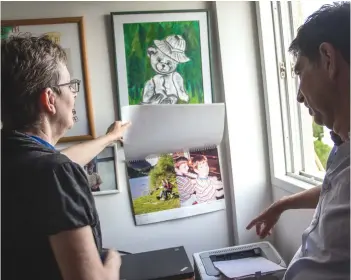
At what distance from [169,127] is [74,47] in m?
0.55

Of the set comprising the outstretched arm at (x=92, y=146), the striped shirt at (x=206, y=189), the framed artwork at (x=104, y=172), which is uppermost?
the outstretched arm at (x=92, y=146)

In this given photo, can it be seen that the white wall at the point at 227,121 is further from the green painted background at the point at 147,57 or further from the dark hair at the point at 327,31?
the dark hair at the point at 327,31

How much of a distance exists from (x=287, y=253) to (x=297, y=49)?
1.16m

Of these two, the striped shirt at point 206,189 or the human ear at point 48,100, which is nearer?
the human ear at point 48,100

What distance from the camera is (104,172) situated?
174cm

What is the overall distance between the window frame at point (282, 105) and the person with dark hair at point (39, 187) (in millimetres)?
1099

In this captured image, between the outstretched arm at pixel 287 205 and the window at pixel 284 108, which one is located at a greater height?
the window at pixel 284 108

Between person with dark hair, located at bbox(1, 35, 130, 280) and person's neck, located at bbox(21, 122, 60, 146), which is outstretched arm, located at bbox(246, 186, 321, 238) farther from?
person's neck, located at bbox(21, 122, 60, 146)

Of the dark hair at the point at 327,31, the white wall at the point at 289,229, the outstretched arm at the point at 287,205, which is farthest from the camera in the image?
the white wall at the point at 289,229

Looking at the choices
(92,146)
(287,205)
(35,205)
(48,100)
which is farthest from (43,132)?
(287,205)

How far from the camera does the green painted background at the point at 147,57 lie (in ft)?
5.64

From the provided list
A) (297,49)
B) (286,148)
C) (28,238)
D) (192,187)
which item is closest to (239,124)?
(286,148)

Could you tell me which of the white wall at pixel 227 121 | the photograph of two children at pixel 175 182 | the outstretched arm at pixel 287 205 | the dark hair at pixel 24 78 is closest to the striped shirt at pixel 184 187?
the photograph of two children at pixel 175 182

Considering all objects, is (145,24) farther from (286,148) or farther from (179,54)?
(286,148)
